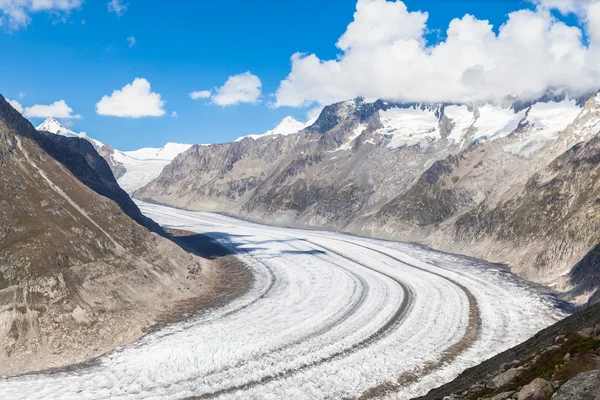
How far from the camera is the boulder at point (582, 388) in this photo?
9891 mm

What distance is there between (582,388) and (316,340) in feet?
79.4

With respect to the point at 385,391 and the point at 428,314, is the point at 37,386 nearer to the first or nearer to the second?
the point at 385,391

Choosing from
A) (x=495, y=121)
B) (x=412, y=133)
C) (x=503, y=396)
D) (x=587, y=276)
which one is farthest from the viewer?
(x=412, y=133)

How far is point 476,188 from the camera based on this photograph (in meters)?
115

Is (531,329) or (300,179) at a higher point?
(300,179)

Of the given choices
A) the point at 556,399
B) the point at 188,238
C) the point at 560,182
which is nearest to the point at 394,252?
the point at 560,182

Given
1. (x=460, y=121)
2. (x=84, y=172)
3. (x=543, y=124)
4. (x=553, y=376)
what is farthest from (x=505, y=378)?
(x=460, y=121)

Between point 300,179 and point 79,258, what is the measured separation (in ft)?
495

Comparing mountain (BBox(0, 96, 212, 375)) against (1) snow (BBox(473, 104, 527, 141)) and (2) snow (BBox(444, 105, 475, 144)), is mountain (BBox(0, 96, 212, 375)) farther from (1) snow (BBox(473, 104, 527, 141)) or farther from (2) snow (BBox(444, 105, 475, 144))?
(2) snow (BBox(444, 105, 475, 144))

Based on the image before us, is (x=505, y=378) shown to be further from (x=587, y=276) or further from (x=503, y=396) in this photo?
(x=587, y=276)

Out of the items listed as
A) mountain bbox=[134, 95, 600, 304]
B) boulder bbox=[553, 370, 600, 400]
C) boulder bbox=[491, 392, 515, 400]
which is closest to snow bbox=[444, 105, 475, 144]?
mountain bbox=[134, 95, 600, 304]

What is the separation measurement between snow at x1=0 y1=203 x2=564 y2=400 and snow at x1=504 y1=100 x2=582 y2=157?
75.1m

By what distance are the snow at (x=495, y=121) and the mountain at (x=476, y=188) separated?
2.27 ft

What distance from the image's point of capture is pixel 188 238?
9619 cm
